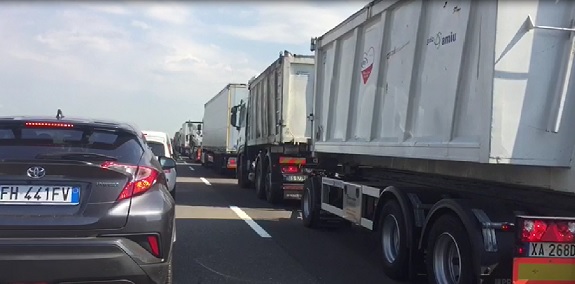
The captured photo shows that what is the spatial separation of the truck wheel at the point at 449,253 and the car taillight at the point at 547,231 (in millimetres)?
549

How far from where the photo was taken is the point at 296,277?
618 cm

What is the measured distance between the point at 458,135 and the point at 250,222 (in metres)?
5.74

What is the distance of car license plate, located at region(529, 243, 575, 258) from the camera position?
4.21 metres

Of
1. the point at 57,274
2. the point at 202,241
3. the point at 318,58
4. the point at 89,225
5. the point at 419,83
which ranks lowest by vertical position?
the point at 202,241

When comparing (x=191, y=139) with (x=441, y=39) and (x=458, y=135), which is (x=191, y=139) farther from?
(x=458, y=135)

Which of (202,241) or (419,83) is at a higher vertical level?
(419,83)

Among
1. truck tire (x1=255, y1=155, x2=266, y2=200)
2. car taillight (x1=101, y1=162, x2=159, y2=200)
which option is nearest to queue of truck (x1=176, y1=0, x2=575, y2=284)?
car taillight (x1=101, y1=162, x2=159, y2=200)

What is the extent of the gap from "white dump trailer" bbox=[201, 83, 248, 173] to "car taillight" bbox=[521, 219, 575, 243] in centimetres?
1670

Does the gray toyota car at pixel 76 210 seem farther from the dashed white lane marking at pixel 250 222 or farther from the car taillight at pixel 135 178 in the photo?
the dashed white lane marking at pixel 250 222

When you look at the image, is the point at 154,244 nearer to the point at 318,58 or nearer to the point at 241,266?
the point at 241,266

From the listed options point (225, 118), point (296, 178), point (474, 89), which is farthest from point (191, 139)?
point (474, 89)

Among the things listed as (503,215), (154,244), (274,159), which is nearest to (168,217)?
(154,244)

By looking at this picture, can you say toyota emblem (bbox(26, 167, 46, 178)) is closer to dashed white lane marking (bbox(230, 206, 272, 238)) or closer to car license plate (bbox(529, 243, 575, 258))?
car license plate (bbox(529, 243, 575, 258))

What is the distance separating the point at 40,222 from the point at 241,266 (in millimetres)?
3030
